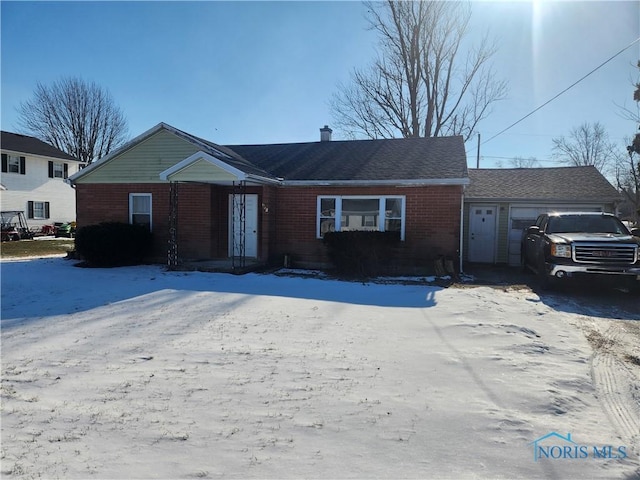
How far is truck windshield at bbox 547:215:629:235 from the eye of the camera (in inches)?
399

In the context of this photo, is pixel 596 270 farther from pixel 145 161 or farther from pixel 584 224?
pixel 145 161

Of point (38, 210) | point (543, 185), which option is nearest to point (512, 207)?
point (543, 185)

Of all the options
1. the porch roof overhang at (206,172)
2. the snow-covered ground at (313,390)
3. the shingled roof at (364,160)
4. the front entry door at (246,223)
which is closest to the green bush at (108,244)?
the porch roof overhang at (206,172)

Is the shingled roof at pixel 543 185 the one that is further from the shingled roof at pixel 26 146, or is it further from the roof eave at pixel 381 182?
the shingled roof at pixel 26 146

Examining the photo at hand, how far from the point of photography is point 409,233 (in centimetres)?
1209

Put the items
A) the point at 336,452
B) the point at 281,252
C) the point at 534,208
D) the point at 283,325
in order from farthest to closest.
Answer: the point at 534,208
the point at 281,252
the point at 283,325
the point at 336,452

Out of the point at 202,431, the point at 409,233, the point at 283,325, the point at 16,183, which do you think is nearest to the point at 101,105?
the point at 16,183

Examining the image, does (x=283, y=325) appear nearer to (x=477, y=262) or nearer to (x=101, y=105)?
(x=477, y=262)

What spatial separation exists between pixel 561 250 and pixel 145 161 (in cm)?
1245

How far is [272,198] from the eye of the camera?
42.5ft

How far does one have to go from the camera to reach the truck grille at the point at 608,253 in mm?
8641

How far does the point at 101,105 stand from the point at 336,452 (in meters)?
43.0

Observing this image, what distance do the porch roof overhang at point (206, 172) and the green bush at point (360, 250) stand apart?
289cm

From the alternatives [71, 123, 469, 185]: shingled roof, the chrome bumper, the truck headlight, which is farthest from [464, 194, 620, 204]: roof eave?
the chrome bumper
